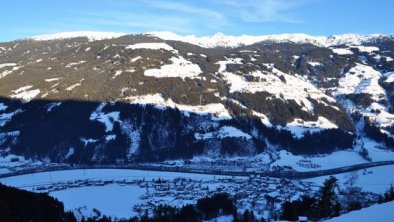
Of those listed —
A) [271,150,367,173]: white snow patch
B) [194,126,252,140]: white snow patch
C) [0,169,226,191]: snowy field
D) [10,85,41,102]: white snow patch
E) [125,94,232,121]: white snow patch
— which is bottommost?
[0,169,226,191]: snowy field

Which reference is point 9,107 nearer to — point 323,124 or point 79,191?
point 79,191

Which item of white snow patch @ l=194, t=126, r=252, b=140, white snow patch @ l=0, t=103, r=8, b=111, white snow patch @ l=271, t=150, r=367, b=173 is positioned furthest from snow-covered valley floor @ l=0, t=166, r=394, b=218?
white snow patch @ l=0, t=103, r=8, b=111

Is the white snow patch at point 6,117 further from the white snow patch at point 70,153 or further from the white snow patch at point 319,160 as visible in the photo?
the white snow patch at point 319,160

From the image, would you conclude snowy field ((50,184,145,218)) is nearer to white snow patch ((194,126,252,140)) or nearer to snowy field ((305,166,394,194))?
white snow patch ((194,126,252,140))

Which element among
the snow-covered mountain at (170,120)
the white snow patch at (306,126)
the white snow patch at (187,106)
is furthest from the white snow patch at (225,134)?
the white snow patch at (306,126)

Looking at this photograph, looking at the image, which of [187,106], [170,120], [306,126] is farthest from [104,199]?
[306,126]

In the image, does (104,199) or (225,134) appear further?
(225,134)

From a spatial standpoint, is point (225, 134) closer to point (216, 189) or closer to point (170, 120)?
point (170, 120)

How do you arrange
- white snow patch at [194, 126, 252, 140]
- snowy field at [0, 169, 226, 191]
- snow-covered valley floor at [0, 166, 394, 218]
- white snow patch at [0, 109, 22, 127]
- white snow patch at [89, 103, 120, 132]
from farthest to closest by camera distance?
white snow patch at [0, 109, 22, 127] < white snow patch at [89, 103, 120, 132] < white snow patch at [194, 126, 252, 140] < snowy field at [0, 169, 226, 191] < snow-covered valley floor at [0, 166, 394, 218]

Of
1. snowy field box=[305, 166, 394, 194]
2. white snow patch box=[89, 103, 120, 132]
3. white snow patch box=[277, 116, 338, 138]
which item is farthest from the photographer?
white snow patch box=[277, 116, 338, 138]

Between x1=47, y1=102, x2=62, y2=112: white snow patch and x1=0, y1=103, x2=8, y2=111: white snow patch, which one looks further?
x1=0, y1=103, x2=8, y2=111: white snow patch

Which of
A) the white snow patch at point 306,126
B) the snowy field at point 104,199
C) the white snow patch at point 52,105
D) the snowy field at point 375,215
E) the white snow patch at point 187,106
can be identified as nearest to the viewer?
the snowy field at point 375,215

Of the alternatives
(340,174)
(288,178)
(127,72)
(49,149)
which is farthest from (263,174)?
(127,72)
